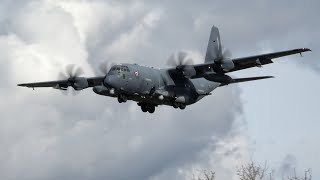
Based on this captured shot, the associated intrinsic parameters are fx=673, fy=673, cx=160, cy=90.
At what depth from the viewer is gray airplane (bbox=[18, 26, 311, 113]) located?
58.5 metres

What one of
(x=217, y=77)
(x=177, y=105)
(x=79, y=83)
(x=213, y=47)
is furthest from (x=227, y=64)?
(x=79, y=83)

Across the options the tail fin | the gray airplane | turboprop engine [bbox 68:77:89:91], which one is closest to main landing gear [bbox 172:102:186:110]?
the gray airplane

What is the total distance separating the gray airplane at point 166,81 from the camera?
58500 millimetres

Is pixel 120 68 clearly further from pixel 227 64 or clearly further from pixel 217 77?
pixel 227 64

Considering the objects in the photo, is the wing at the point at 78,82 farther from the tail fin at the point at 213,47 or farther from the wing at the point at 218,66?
the tail fin at the point at 213,47

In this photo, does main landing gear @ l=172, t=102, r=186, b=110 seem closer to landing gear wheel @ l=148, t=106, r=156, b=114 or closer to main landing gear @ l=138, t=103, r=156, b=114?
main landing gear @ l=138, t=103, r=156, b=114

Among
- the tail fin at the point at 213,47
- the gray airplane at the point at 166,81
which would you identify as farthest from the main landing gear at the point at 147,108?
the tail fin at the point at 213,47

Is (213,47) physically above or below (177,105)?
above

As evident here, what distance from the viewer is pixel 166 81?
63062 millimetres

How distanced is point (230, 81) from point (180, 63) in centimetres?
558

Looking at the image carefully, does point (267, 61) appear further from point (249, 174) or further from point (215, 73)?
point (249, 174)

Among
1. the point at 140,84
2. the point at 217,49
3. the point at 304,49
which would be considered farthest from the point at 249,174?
the point at 217,49

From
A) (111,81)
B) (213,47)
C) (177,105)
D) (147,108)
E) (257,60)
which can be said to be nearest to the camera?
(111,81)

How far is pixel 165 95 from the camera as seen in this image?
6169 cm
